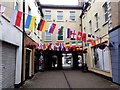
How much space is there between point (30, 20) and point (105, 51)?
22.9 ft

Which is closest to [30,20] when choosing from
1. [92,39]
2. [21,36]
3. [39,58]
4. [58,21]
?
[21,36]

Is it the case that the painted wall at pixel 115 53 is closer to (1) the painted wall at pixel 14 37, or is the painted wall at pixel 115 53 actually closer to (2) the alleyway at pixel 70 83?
A: (2) the alleyway at pixel 70 83

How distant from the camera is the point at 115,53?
10977 millimetres

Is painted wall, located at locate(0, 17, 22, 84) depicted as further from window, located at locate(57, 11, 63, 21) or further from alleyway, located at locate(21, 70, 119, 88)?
window, located at locate(57, 11, 63, 21)

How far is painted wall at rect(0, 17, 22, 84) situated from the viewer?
7771 millimetres

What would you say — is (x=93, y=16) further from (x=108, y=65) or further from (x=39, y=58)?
(x=39, y=58)

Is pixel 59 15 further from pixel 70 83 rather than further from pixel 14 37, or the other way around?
pixel 14 37

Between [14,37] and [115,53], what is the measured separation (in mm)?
5942

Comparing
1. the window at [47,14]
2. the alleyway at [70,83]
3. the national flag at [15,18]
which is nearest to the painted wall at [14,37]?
the national flag at [15,18]

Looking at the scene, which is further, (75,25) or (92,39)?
(75,25)

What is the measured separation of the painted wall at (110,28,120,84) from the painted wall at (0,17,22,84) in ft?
18.4

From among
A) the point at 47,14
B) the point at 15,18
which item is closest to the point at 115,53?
the point at 15,18

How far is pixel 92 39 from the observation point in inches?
633

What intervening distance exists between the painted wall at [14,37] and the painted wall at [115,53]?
5.62 meters
